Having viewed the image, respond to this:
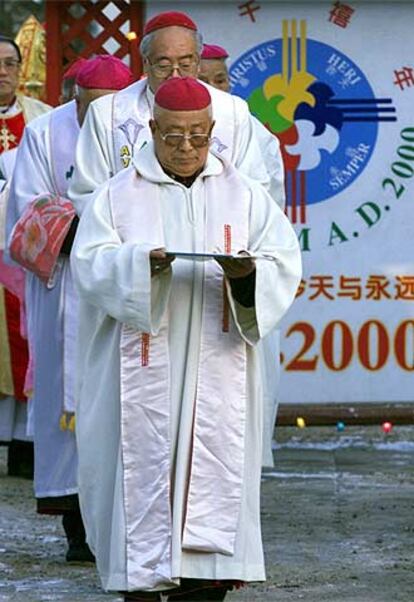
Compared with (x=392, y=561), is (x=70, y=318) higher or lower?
higher

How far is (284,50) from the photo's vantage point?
12383 mm

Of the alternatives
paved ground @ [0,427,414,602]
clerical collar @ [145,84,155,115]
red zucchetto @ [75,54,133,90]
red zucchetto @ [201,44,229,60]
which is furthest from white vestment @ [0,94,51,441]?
clerical collar @ [145,84,155,115]

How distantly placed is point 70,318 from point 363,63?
4.04m

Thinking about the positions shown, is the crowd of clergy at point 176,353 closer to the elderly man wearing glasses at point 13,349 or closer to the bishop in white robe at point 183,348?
the bishop in white robe at point 183,348

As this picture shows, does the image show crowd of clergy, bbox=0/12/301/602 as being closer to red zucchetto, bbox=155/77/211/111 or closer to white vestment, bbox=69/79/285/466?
red zucchetto, bbox=155/77/211/111

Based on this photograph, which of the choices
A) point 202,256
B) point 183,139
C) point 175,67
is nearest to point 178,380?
point 202,256

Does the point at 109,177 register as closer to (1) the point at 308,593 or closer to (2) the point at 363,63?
(1) the point at 308,593

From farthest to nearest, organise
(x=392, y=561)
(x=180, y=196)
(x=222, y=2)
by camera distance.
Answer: (x=222, y=2) → (x=392, y=561) → (x=180, y=196)

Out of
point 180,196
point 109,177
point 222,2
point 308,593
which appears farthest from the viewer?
point 222,2

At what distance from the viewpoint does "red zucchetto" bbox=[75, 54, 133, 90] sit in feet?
27.9

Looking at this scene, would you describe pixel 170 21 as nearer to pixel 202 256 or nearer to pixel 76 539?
pixel 202 256

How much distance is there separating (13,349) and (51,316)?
2898 millimetres

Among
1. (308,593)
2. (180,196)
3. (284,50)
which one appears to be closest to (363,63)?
(284,50)

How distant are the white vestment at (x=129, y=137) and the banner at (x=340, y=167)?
458 centimetres
